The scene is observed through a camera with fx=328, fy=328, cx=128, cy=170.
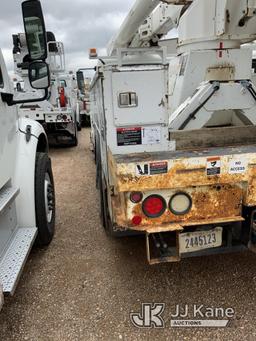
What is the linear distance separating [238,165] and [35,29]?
154cm

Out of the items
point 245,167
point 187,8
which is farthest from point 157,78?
point 187,8

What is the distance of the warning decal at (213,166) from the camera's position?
2.15 metres

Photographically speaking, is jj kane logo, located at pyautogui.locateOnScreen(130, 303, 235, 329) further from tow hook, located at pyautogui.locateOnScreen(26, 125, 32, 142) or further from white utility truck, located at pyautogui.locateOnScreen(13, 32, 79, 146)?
white utility truck, located at pyautogui.locateOnScreen(13, 32, 79, 146)

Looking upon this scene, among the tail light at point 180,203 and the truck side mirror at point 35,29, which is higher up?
the truck side mirror at point 35,29

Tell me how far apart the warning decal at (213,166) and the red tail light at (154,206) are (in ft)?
1.19

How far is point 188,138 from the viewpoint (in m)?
2.93

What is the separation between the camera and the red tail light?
2191mm

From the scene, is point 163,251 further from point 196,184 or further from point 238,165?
point 238,165

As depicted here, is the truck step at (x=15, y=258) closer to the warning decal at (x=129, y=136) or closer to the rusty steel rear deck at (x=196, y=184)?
the rusty steel rear deck at (x=196, y=184)

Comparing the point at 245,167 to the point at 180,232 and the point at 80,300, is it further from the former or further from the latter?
the point at 80,300

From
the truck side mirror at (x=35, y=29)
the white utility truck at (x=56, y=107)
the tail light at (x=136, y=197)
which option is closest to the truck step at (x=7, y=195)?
the tail light at (x=136, y=197)

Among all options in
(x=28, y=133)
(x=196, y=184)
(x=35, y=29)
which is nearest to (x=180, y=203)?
(x=196, y=184)

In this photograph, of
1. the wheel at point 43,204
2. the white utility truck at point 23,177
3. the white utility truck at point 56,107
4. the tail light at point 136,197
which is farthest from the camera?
the white utility truck at point 56,107

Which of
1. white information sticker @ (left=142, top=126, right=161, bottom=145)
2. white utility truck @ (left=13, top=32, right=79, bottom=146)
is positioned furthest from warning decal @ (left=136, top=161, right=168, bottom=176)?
white utility truck @ (left=13, top=32, right=79, bottom=146)
